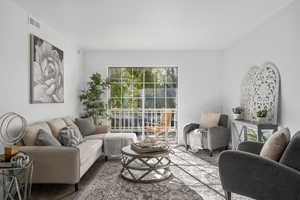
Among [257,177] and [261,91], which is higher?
[261,91]

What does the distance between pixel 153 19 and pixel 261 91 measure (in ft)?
7.36

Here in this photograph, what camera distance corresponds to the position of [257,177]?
196 centimetres

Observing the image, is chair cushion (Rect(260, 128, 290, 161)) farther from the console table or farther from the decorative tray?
the decorative tray

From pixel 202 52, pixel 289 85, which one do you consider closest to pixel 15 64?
pixel 289 85

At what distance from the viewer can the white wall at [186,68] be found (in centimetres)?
569

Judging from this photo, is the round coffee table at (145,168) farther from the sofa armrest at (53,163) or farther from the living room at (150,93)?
→ the sofa armrest at (53,163)

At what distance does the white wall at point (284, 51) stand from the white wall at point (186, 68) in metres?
→ 1.23

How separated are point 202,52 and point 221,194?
3.94 meters

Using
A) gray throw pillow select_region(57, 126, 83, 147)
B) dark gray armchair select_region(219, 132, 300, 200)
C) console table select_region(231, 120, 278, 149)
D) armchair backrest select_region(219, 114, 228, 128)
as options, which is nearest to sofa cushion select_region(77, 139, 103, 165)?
gray throw pillow select_region(57, 126, 83, 147)

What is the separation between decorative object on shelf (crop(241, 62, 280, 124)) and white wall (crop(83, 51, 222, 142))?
1268mm

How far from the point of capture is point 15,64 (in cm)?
288

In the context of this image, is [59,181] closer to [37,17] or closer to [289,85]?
[37,17]

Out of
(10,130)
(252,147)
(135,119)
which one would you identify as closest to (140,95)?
(135,119)

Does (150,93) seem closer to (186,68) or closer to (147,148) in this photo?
(186,68)
